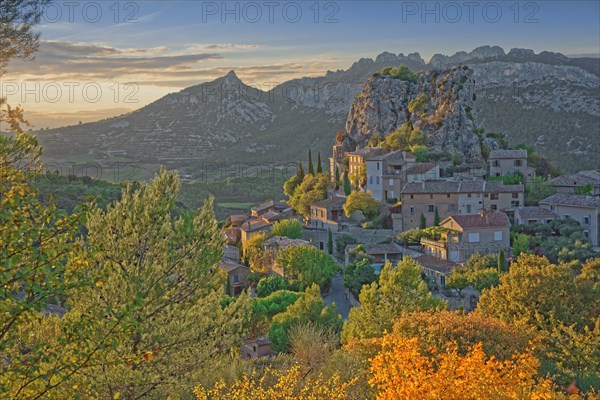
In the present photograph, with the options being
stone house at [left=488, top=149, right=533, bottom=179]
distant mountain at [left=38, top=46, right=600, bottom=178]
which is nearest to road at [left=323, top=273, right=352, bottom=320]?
stone house at [left=488, top=149, right=533, bottom=179]

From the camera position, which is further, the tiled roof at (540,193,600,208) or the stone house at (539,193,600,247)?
the tiled roof at (540,193,600,208)

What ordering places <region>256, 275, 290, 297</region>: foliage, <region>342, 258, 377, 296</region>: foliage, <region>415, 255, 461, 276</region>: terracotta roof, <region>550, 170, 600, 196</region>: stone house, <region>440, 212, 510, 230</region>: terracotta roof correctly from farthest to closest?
<region>550, 170, 600, 196</region>: stone house < <region>440, 212, 510, 230</region>: terracotta roof < <region>256, 275, 290, 297</region>: foliage < <region>415, 255, 461, 276</region>: terracotta roof < <region>342, 258, 377, 296</region>: foliage

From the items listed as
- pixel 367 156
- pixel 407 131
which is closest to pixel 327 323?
pixel 367 156

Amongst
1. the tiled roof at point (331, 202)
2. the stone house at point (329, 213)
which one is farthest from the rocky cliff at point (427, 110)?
the stone house at point (329, 213)

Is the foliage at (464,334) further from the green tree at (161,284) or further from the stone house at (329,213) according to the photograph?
the stone house at (329,213)

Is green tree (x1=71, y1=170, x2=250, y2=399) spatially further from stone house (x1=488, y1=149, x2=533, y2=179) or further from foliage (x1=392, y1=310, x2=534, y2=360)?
stone house (x1=488, y1=149, x2=533, y2=179)

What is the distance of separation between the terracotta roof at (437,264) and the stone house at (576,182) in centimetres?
1776

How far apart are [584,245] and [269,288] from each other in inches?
897

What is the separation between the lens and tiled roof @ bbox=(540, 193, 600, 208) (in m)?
48.0

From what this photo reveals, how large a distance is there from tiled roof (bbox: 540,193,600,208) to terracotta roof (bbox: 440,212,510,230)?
6.04 meters

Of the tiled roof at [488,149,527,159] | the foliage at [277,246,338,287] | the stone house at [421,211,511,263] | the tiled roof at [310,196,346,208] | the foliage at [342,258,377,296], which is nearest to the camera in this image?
the foliage at [342,258,377,296]

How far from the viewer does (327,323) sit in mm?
31516

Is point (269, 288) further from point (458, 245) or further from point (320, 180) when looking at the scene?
point (320, 180)

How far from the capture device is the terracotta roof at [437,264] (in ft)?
138
